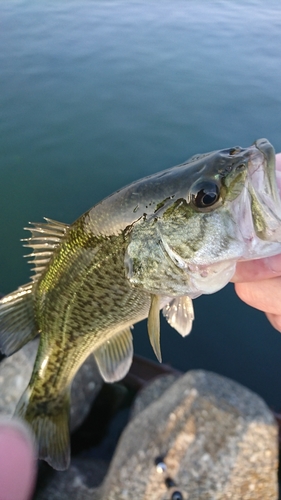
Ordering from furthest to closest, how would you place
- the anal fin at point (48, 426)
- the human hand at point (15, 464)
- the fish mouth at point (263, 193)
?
the anal fin at point (48, 426) < the fish mouth at point (263, 193) < the human hand at point (15, 464)

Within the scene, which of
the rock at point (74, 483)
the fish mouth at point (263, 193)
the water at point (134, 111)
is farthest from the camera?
the water at point (134, 111)

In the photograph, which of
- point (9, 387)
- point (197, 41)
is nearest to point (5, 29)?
point (197, 41)

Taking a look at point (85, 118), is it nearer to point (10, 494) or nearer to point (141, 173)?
point (141, 173)

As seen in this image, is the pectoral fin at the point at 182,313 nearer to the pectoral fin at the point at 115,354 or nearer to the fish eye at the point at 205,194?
the pectoral fin at the point at 115,354

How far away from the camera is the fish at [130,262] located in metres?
1.45

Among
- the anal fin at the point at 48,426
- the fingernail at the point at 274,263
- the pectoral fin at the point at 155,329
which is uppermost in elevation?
the fingernail at the point at 274,263

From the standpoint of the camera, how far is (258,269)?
164cm

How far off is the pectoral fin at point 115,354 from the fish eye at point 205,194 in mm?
1047

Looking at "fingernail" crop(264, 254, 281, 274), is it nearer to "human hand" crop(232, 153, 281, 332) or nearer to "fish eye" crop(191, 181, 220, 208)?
"human hand" crop(232, 153, 281, 332)

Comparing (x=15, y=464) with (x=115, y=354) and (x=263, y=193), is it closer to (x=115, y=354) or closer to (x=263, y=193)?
(x=263, y=193)

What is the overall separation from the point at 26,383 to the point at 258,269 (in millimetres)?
2170

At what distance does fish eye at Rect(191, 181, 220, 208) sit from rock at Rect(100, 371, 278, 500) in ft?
5.21

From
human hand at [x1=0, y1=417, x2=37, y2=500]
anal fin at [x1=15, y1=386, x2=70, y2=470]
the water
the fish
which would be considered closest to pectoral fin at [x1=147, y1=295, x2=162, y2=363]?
the fish

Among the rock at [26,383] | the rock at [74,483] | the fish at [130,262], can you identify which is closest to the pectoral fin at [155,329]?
the fish at [130,262]
